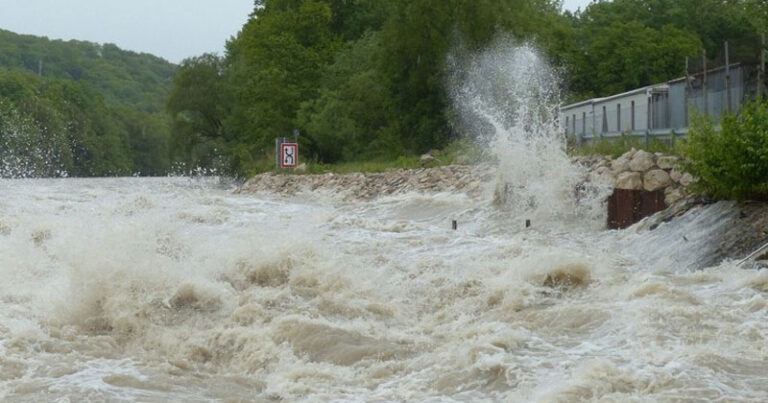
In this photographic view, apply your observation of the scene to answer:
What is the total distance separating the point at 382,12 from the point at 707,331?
5287cm

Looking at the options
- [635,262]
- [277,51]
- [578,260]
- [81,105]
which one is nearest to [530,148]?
[635,262]

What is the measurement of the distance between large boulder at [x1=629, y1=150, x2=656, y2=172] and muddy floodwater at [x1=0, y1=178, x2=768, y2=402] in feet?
11.2

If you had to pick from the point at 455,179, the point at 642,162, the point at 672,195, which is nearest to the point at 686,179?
the point at 672,195

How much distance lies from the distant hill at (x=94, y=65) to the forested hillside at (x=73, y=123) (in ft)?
0.54

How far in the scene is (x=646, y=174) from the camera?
65.6ft

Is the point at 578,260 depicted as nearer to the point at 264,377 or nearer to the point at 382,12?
the point at 264,377

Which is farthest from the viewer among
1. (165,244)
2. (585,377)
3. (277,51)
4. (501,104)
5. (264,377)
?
(277,51)

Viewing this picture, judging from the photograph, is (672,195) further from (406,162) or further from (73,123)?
(73,123)

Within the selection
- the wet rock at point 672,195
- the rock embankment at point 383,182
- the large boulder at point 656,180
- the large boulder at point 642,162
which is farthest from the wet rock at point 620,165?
the rock embankment at point 383,182

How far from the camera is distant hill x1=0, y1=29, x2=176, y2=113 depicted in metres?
173

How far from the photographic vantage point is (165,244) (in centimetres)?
1465

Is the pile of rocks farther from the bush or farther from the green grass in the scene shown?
the green grass

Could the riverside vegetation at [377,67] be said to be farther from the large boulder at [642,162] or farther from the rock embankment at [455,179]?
the large boulder at [642,162]

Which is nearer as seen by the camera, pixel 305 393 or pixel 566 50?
pixel 305 393
